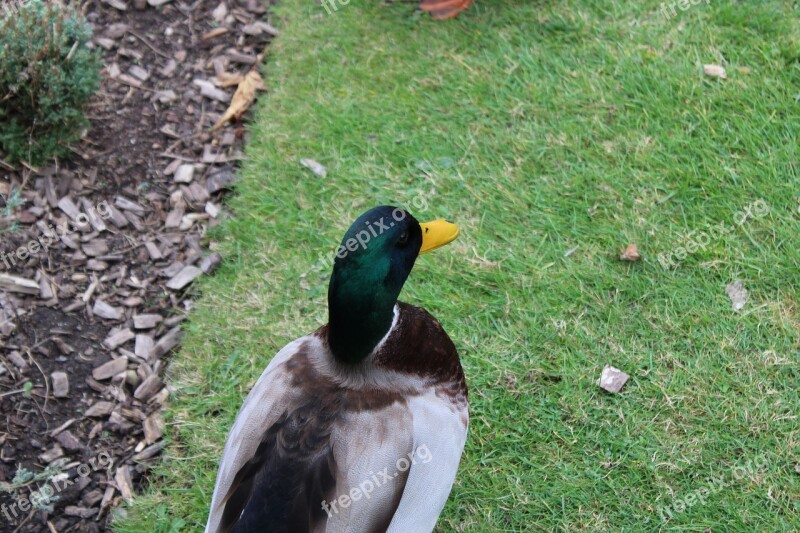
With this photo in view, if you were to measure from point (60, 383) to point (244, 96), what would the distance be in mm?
1636

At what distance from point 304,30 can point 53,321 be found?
1.95 meters

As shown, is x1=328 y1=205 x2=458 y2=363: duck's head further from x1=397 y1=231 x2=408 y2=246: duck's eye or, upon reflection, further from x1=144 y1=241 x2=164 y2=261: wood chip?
x1=144 y1=241 x2=164 y2=261: wood chip

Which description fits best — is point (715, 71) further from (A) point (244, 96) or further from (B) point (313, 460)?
(B) point (313, 460)

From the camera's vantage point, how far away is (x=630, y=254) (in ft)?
9.99

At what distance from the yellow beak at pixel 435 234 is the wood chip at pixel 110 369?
1.36m

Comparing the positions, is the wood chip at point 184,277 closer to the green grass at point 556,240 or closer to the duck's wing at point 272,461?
the green grass at point 556,240

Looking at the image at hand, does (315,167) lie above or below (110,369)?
above

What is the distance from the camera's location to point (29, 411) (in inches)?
107

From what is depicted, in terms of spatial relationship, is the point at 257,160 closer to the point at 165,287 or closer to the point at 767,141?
the point at 165,287

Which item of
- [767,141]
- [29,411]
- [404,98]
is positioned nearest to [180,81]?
[404,98]

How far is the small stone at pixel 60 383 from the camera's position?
2789 millimetres

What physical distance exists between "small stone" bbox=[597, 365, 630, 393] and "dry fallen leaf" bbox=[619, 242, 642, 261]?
49cm

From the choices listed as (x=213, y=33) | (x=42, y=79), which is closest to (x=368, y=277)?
(x=42, y=79)

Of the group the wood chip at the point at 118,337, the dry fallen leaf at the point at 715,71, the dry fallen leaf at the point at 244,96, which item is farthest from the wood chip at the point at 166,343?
the dry fallen leaf at the point at 715,71
